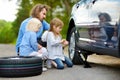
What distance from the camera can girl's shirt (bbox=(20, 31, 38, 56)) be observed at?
25.5 feet

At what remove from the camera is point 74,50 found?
9141 mm

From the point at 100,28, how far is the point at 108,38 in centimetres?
39

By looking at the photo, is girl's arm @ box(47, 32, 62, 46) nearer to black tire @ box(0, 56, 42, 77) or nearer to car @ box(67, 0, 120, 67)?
car @ box(67, 0, 120, 67)

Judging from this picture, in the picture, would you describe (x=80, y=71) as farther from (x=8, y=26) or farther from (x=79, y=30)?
(x=8, y=26)

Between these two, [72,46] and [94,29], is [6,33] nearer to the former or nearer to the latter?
[72,46]

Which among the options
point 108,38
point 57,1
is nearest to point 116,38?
point 108,38

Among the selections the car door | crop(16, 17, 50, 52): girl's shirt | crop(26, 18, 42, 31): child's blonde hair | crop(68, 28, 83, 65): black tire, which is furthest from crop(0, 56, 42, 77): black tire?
crop(68, 28, 83, 65): black tire

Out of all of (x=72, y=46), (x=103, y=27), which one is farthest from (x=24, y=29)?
(x=103, y=27)

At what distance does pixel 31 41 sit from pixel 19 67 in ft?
3.07

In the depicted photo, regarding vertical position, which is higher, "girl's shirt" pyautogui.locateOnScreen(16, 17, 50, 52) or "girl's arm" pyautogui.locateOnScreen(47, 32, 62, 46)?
"girl's shirt" pyautogui.locateOnScreen(16, 17, 50, 52)

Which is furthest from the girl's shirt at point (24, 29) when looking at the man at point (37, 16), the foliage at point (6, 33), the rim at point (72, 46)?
the foliage at point (6, 33)

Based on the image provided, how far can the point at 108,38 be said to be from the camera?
22.3 feet

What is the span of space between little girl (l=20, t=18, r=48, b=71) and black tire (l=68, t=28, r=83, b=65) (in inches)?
47.6

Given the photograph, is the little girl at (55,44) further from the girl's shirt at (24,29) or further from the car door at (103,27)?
the car door at (103,27)
